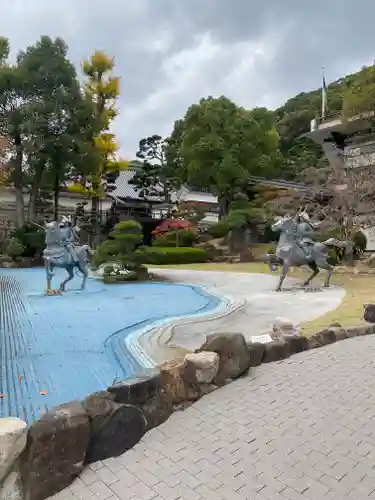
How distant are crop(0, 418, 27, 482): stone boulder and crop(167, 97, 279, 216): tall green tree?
23870 mm

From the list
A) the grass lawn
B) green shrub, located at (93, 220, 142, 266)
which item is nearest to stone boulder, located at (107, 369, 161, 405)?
the grass lawn

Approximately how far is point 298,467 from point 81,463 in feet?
4.55

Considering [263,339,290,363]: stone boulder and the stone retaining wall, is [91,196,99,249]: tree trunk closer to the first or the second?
[263,339,290,363]: stone boulder

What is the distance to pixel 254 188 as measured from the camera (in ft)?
91.2

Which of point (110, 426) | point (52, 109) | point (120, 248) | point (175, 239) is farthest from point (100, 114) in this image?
point (110, 426)

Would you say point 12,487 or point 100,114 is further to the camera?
point 100,114

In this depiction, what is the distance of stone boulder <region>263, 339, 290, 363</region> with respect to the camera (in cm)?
511

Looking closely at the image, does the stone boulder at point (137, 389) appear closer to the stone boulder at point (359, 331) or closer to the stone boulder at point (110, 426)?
the stone boulder at point (110, 426)

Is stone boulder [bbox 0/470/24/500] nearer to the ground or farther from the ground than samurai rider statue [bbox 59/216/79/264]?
nearer to the ground

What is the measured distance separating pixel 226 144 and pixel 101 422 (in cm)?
2460

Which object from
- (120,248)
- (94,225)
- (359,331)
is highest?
(94,225)

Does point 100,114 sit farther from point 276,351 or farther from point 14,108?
point 276,351

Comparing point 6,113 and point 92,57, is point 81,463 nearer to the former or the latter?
point 6,113

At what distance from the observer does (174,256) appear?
23.4 metres
